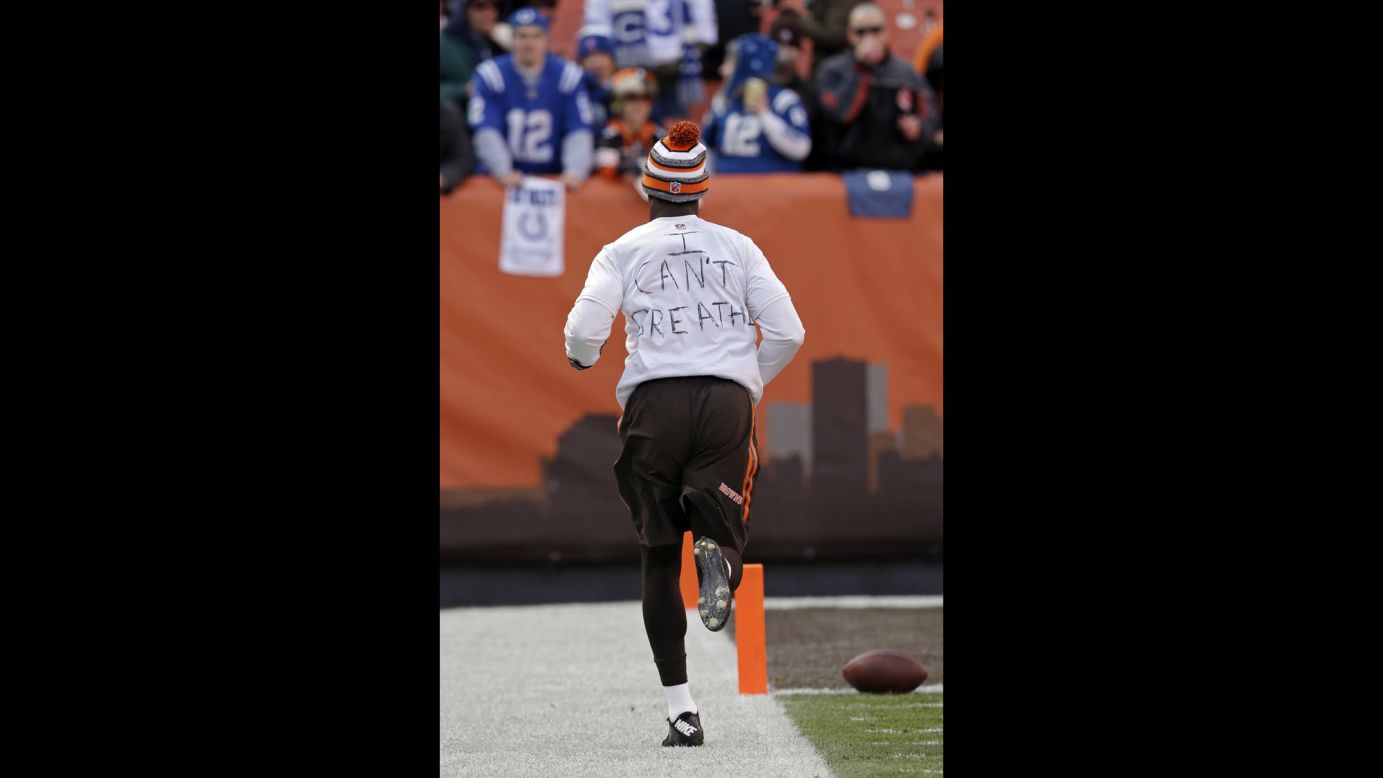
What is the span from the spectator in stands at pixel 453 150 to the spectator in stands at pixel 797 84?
6.29 ft

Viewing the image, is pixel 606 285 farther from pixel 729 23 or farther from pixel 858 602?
pixel 729 23

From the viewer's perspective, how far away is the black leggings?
18.5 feet

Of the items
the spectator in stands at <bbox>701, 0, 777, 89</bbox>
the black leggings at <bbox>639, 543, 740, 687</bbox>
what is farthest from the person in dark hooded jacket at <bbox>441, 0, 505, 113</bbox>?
the black leggings at <bbox>639, 543, 740, 687</bbox>

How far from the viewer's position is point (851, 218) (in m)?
10.6

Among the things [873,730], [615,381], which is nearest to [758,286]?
[873,730]

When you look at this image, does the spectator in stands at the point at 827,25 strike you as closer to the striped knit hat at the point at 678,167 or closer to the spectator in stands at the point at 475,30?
the spectator in stands at the point at 475,30

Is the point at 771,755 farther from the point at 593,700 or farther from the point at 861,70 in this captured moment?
the point at 861,70

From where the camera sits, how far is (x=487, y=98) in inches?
413

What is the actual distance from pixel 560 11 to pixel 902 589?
4.58 meters

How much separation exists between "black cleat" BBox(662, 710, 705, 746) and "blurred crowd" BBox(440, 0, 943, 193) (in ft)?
17.4

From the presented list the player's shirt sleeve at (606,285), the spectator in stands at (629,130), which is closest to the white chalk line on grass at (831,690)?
the player's shirt sleeve at (606,285)

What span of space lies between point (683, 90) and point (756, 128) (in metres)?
0.82

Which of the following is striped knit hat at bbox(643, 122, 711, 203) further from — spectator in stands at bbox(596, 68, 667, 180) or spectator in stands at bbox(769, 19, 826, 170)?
spectator in stands at bbox(769, 19, 826, 170)

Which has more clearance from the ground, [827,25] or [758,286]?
[827,25]
